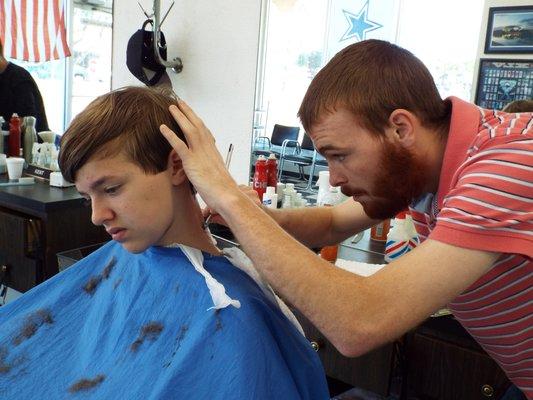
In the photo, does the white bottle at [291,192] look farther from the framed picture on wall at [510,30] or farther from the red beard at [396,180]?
the red beard at [396,180]

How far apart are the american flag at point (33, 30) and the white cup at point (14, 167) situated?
945mm

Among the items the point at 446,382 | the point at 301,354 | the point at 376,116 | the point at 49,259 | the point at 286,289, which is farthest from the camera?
the point at 49,259

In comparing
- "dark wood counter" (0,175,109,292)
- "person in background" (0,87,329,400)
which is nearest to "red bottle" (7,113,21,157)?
"dark wood counter" (0,175,109,292)

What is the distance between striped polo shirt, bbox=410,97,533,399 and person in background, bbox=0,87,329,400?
0.40 m

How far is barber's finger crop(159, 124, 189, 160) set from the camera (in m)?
1.03

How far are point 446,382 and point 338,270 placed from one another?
0.75 metres

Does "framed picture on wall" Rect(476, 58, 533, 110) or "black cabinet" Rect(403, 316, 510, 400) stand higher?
"framed picture on wall" Rect(476, 58, 533, 110)

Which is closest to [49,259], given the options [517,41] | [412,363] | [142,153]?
[142,153]

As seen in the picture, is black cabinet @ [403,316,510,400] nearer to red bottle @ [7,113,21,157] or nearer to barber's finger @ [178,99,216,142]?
barber's finger @ [178,99,216,142]

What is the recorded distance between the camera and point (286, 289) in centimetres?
91

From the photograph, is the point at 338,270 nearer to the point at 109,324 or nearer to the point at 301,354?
the point at 301,354

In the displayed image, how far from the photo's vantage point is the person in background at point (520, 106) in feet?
5.83

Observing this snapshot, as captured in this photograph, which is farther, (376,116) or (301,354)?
(301,354)

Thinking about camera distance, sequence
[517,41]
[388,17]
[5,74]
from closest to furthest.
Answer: [517,41]
[388,17]
[5,74]
